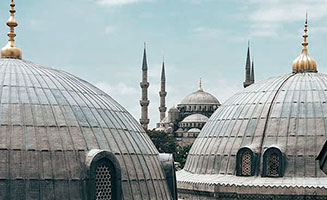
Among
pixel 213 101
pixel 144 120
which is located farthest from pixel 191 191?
pixel 213 101

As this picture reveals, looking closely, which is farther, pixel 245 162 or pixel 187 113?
pixel 187 113

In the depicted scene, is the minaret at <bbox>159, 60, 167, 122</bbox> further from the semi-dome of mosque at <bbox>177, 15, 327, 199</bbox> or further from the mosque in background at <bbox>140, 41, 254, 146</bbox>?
the semi-dome of mosque at <bbox>177, 15, 327, 199</bbox>

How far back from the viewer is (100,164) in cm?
2277

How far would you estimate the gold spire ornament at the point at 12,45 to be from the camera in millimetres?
26375

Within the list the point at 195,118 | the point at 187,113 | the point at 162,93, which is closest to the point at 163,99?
the point at 162,93

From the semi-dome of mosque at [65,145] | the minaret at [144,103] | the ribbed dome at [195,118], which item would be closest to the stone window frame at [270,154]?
the semi-dome of mosque at [65,145]

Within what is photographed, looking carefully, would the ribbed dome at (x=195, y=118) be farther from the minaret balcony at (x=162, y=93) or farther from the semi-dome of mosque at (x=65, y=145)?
the semi-dome of mosque at (x=65, y=145)

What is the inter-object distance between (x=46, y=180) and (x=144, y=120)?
108881 millimetres

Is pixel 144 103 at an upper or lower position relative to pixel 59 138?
upper

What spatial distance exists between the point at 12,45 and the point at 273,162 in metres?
14.5

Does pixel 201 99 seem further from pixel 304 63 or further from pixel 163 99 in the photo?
pixel 304 63

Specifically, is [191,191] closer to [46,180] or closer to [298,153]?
[298,153]

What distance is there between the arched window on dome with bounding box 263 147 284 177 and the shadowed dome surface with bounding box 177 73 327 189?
0.73ft

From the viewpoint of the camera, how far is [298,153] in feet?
118
